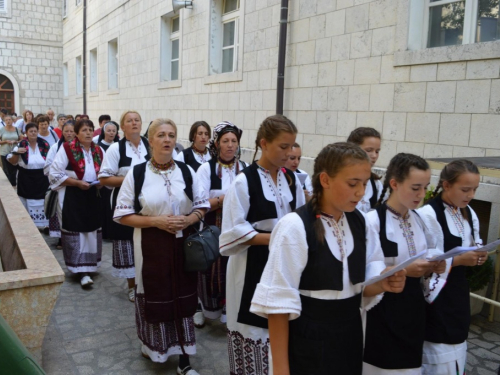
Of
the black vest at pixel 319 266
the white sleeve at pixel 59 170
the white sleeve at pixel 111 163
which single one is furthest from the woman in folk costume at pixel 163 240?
the white sleeve at pixel 59 170

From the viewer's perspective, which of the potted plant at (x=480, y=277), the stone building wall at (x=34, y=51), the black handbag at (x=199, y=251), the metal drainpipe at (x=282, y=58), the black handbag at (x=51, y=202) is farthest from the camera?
the stone building wall at (x=34, y=51)

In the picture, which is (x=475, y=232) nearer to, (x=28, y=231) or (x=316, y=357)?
(x=316, y=357)

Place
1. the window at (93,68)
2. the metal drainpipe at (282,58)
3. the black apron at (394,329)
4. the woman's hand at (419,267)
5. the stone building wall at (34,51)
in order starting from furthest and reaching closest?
the stone building wall at (34,51), the window at (93,68), the metal drainpipe at (282,58), the black apron at (394,329), the woman's hand at (419,267)

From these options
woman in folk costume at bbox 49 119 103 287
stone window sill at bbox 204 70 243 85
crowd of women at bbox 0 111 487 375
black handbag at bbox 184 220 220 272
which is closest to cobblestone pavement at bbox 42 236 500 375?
crowd of women at bbox 0 111 487 375

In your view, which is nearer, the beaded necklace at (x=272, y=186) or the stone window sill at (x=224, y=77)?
the beaded necklace at (x=272, y=186)

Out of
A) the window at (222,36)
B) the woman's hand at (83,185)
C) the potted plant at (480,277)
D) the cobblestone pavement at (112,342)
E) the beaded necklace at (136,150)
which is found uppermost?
the window at (222,36)

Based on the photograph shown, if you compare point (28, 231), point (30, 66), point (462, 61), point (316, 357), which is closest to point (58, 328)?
point (28, 231)

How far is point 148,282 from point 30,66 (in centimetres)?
2347

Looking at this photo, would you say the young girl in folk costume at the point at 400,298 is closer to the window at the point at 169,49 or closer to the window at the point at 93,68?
the window at the point at 169,49

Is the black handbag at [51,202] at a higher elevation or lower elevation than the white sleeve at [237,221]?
lower

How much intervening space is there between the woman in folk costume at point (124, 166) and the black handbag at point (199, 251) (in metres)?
1.66

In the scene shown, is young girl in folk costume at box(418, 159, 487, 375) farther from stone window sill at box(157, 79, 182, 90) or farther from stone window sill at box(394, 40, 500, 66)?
stone window sill at box(157, 79, 182, 90)

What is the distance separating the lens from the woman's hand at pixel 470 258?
102 inches

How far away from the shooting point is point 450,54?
4938 mm
